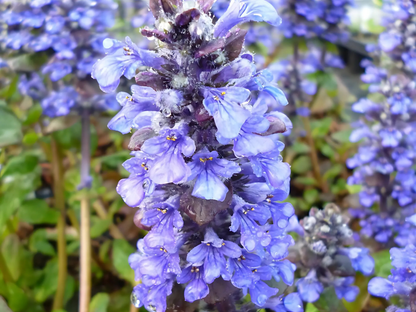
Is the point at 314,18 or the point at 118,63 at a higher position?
the point at 118,63

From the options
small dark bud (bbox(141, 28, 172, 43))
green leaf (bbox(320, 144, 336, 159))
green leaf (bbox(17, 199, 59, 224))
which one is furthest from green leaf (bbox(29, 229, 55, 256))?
green leaf (bbox(320, 144, 336, 159))

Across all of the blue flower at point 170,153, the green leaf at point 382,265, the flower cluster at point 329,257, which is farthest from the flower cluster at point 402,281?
the blue flower at point 170,153

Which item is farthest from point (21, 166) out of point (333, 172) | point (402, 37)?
point (402, 37)

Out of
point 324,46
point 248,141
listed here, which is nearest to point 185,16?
point 248,141

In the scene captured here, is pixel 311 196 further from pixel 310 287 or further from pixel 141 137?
pixel 141 137

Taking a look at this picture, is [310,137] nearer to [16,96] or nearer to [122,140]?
[122,140]

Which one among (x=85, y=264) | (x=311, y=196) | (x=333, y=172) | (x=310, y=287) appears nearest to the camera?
(x=310, y=287)

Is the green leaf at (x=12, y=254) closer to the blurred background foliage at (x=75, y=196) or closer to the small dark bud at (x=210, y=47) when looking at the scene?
the blurred background foliage at (x=75, y=196)
